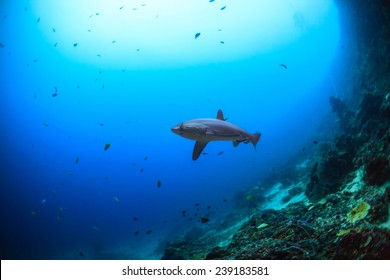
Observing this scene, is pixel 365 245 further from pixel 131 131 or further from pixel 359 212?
pixel 131 131

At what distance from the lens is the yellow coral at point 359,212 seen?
149 inches

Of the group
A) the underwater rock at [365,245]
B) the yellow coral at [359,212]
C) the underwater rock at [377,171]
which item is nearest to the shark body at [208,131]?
the underwater rock at [365,245]

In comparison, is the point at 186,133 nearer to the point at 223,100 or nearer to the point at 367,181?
the point at 367,181

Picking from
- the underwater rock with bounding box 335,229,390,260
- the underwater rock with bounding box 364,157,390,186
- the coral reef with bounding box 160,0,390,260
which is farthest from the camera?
the underwater rock with bounding box 364,157,390,186

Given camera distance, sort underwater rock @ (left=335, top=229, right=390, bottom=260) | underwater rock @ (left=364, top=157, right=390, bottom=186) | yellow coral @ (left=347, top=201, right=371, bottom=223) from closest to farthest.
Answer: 1. underwater rock @ (left=335, top=229, right=390, bottom=260)
2. yellow coral @ (left=347, top=201, right=371, bottom=223)
3. underwater rock @ (left=364, top=157, right=390, bottom=186)

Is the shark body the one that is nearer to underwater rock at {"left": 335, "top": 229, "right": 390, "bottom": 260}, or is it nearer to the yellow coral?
underwater rock at {"left": 335, "top": 229, "right": 390, "bottom": 260}

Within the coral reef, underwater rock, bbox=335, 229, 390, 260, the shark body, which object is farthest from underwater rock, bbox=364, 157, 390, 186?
the shark body

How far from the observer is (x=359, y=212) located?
3.93 m

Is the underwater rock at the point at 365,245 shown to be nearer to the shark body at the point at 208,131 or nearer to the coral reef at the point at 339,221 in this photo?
the coral reef at the point at 339,221

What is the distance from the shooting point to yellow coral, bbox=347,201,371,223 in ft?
12.4

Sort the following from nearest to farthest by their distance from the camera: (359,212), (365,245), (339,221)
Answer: (365,245) → (359,212) → (339,221)

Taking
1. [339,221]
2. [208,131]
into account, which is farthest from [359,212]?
[208,131]

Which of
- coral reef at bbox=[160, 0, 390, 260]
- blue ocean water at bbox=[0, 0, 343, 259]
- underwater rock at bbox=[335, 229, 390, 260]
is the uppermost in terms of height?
blue ocean water at bbox=[0, 0, 343, 259]

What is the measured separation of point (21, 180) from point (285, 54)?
120872 mm
